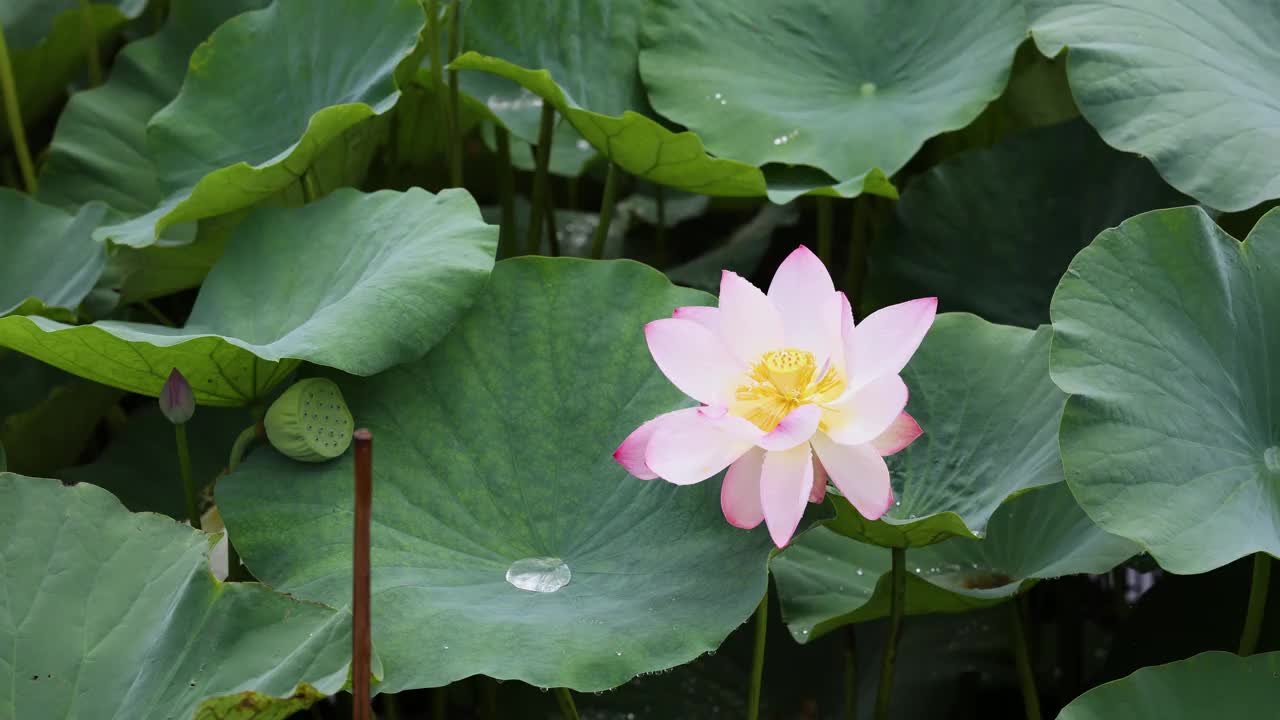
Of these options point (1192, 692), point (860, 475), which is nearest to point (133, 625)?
point (860, 475)

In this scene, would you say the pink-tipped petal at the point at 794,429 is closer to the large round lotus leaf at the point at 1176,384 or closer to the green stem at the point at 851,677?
the large round lotus leaf at the point at 1176,384

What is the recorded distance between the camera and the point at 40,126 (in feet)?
6.44

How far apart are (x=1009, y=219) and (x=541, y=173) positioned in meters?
0.61

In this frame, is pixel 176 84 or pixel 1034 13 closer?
pixel 1034 13

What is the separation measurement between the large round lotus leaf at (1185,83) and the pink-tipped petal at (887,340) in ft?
1.43

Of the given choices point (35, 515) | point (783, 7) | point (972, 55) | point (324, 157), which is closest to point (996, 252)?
point (972, 55)

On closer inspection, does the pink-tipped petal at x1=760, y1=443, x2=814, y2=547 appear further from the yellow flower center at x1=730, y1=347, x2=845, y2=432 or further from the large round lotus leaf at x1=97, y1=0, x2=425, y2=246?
the large round lotus leaf at x1=97, y1=0, x2=425, y2=246

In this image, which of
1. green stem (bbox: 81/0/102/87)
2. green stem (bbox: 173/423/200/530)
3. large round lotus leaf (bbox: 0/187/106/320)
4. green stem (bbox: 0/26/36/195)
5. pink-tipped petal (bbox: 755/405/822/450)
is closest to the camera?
pink-tipped petal (bbox: 755/405/822/450)

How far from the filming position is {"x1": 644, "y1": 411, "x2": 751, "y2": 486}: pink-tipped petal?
2.84 ft

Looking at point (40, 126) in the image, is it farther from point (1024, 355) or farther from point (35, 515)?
point (1024, 355)

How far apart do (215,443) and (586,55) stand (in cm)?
67

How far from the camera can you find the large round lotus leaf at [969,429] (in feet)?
3.15

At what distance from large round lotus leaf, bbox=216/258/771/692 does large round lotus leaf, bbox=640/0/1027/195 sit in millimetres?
337

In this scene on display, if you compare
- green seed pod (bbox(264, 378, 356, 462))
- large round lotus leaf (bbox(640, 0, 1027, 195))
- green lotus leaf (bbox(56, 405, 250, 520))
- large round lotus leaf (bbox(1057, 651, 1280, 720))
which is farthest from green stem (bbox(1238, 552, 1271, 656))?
green lotus leaf (bbox(56, 405, 250, 520))
